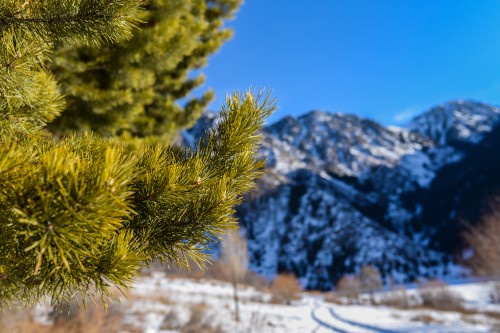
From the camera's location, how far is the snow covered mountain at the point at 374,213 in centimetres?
→ 11900

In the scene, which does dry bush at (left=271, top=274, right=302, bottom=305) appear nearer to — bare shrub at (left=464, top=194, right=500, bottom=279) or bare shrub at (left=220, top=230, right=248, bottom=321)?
bare shrub at (left=220, top=230, right=248, bottom=321)

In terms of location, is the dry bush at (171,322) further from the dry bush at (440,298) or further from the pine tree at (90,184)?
the dry bush at (440,298)

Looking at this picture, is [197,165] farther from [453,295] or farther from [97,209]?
[453,295]

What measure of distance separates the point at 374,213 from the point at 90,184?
159037 millimetres

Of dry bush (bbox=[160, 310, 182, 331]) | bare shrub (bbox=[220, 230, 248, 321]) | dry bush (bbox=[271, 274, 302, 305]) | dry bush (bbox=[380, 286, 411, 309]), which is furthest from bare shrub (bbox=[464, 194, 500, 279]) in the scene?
dry bush (bbox=[160, 310, 182, 331])

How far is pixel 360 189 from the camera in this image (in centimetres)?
17138

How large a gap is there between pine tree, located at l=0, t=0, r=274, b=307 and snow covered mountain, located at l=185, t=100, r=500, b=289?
10904cm

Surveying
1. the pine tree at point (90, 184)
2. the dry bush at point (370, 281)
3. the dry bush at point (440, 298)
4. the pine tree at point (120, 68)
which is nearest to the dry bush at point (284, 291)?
the dry bush at point (370, 281)

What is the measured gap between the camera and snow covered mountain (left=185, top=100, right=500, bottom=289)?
11900cm

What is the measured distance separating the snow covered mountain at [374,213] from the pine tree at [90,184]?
10904 cm

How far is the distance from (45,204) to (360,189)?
18103cm

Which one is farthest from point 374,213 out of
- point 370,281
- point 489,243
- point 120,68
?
point 120,68

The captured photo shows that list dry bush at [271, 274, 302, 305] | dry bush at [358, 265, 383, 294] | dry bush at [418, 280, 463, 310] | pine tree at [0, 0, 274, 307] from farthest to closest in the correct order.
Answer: dry bush at [358, 265, 383, 294] < dry bush at [271, 274, 302, 305] < dry bush at [418, 280, 463, 310] < pine tree at [0, 0, 274, 307]

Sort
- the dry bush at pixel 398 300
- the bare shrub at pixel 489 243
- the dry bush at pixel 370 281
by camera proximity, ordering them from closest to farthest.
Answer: the bare shrub at pixel 489 243 → the dry bush at pixel 398 300 → the dry bush at pixel 370 281
